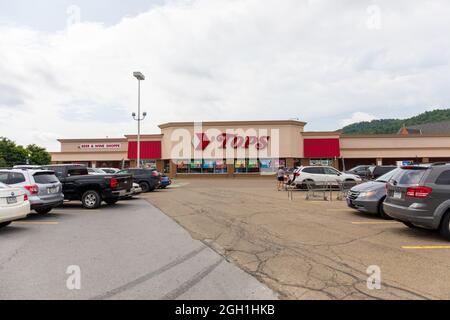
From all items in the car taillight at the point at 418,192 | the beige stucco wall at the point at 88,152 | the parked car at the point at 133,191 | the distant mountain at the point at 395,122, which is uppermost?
the distant mountain at the point at 395,122

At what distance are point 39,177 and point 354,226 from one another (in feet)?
33.7

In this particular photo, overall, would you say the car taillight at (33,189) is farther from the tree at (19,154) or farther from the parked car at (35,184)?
the tree at (19,154)

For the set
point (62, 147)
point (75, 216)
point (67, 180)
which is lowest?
point (75, 216)

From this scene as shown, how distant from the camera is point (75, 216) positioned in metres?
10.5

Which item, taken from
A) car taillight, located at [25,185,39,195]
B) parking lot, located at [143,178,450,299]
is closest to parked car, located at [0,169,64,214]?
car taillight, located at [25,185,39,195]

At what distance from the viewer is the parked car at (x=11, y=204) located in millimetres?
7578

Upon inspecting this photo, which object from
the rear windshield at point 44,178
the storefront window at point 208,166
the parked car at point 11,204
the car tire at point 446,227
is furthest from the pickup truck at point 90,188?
the storefront window at point 208,166

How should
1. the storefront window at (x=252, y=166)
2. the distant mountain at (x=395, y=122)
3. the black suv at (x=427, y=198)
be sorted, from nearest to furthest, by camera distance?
the black suv at (x=427, y=198), the storefront window at (x=252, y=166), the distant mountain at (x=395, y=122)

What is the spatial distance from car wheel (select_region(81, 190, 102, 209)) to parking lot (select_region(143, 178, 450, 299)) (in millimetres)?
4206

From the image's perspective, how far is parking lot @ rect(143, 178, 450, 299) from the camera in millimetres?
4098

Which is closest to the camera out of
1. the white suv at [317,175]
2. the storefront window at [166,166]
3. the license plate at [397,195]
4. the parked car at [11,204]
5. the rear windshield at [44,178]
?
the license plate at [397,195]

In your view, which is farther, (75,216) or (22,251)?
(75,216)
